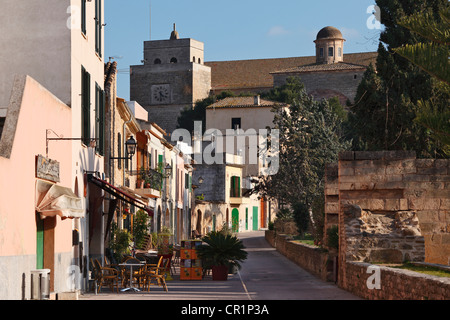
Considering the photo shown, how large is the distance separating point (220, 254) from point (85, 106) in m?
5.90

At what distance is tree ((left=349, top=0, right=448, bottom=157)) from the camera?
2792 centimetres

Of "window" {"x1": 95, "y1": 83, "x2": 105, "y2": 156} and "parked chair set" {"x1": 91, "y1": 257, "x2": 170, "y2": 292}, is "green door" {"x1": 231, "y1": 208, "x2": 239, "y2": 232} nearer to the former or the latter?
"window" {"x1": 95, "y1": 83, "x2": 105, "y2": 156}

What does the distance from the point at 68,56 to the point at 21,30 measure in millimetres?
1098

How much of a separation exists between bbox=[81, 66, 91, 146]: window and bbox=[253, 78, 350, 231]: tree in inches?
1062

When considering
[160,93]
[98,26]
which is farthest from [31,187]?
[160,93]

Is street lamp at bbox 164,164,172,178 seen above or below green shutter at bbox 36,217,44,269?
above

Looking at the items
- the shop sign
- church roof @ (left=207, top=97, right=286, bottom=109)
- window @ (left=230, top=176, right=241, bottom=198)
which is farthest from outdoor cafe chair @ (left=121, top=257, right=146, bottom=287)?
church roof @ (left=207, top=97, right=286, bottom=109)

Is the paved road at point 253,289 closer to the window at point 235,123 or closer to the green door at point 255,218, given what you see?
the green door at point 255,218

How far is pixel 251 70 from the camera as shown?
125m

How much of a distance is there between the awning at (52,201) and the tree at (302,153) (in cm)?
3098

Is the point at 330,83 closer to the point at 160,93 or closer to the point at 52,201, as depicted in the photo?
the point at 160,93

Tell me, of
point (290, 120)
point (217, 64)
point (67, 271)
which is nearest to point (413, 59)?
point (67, 271)

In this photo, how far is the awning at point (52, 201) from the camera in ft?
44.9

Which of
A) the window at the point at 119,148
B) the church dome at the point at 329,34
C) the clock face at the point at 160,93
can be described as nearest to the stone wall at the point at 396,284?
the window at the point at 119,148
